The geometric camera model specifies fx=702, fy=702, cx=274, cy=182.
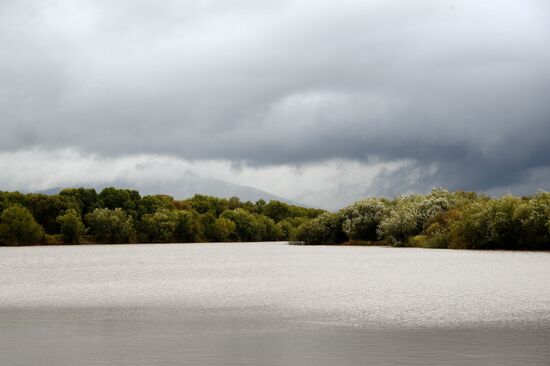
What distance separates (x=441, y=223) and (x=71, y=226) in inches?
3796

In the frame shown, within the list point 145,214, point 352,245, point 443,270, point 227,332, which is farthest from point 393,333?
point 145,214

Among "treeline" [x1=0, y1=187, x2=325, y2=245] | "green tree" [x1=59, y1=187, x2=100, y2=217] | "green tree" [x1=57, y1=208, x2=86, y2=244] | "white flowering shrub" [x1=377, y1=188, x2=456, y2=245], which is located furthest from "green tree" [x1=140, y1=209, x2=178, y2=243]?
"white flowering shrub" [x1=377, y1=188, x2=456, y2=245]

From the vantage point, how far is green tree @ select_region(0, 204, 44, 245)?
15650 centimetres

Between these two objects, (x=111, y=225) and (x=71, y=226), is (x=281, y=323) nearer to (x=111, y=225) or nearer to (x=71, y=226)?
(x=71, y=226)

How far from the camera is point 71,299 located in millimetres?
31766

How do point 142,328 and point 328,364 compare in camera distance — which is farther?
point 142,328

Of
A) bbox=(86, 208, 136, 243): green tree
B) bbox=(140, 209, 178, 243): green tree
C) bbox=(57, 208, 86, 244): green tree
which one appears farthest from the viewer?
bbox=(140, 209, 178, 243): green tree

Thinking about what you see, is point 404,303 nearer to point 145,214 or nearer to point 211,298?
point 211,298

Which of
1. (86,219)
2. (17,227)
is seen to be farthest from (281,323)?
(86,219)

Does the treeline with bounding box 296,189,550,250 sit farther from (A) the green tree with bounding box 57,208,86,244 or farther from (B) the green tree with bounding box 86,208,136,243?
(A) the green tree with bounding box 57,208,86,244

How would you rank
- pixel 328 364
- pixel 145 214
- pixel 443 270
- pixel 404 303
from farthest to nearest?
pixel 145 214 → pixel 443 270 → pixel 404 303 → pixel 328 364

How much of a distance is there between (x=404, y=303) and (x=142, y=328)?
11.4m

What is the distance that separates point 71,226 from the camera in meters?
168

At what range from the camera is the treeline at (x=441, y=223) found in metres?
89.2
